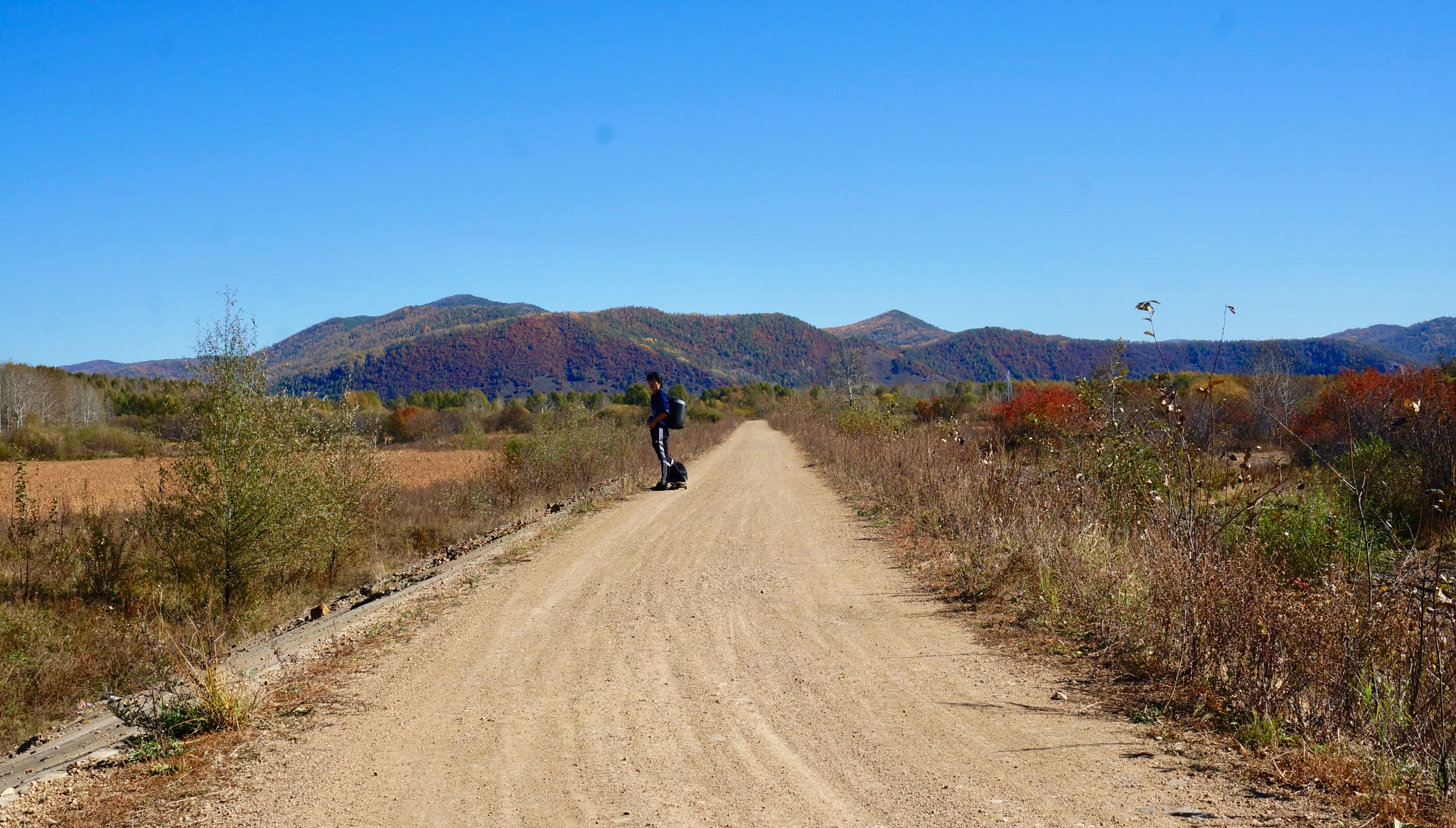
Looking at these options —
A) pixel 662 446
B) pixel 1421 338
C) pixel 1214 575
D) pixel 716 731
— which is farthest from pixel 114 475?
pixel 1421 338

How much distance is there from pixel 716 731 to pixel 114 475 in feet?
119

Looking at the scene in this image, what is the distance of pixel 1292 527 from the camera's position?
410 inches

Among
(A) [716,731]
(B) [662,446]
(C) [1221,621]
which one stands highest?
(B) [662,446]

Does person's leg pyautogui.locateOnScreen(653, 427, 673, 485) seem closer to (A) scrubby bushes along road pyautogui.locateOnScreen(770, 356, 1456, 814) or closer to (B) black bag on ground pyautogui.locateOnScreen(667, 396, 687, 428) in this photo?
(B) black bag on ground pyautogui.locateOnScreen(667, 396, 687, 428)

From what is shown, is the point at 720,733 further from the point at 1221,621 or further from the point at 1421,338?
the point at 1421,338

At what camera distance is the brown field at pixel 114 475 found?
1995 cm

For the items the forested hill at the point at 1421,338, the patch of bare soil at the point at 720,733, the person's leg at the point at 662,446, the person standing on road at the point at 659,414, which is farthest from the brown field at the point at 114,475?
the forested hill at the point at 1421,338

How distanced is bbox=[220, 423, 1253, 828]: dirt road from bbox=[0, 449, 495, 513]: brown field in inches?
438

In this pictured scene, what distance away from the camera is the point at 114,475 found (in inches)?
1268

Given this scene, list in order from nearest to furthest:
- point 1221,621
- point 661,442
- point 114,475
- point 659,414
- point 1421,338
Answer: point 1221,621 → point 659,414 → point 661,442 → point 114,475 → point 1421,338

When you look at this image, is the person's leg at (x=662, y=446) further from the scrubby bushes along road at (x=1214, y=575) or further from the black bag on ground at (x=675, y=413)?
the scrubby bushes along road at (x=1214, y=575)

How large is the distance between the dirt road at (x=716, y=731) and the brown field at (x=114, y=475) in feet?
36.5

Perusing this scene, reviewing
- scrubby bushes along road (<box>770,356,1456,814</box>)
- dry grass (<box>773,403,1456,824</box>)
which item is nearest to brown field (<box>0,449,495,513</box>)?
scrubby bushes along road (<box>770,356,1456,814</box>)

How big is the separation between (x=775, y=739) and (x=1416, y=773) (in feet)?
8.83
